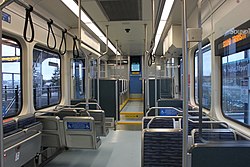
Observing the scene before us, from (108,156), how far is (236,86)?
7.78 feet

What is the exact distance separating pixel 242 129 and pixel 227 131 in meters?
0.35

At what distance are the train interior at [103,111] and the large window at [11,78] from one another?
0.01 m

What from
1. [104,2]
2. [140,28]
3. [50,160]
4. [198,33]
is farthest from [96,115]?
[198,33]

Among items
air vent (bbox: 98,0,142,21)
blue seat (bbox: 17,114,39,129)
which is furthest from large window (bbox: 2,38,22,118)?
air vent (bbox: 98,0,142,21)

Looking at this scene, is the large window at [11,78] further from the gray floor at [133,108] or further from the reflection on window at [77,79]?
the gray floor at [133,108]

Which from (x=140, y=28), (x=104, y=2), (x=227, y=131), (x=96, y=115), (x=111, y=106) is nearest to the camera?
(x=227, y=131)

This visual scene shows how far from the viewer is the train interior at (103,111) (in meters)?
1.40

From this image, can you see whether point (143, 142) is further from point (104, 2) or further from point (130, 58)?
point (130, 58)

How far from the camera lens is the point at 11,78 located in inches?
129

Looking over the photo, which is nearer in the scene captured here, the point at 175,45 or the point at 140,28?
the point at 175,45

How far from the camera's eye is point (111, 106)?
6184 millimetres

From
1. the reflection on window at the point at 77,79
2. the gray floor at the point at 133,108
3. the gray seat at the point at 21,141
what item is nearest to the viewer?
the gray seat at the point at 21,141

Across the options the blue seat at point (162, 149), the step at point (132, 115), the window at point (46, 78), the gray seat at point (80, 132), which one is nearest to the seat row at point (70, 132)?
the gray seat at point (80, 132)

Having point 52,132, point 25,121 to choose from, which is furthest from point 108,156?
point 25,121
